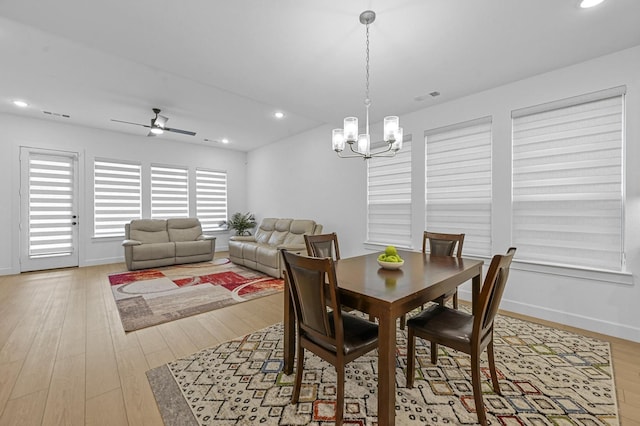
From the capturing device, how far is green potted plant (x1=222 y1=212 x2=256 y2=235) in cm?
721

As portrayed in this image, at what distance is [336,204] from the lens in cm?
521

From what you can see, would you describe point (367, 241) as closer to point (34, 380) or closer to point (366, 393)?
point (366, 393)

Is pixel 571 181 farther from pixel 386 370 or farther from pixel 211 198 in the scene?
pixel 211 198

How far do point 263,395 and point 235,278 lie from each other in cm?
302

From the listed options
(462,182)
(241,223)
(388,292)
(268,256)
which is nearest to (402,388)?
(388,292)

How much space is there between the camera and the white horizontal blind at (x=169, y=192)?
6383 mm

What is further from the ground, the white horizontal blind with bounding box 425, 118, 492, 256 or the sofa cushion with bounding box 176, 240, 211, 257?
the white horizontal blind with bounding box 425, 118, 492, 256

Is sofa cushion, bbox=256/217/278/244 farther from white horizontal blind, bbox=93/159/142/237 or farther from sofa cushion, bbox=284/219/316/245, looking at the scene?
white horizontal blind, bbox=93/159/142/237

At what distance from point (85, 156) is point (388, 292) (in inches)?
267

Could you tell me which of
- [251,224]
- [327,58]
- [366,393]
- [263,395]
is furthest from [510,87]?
[251,224]

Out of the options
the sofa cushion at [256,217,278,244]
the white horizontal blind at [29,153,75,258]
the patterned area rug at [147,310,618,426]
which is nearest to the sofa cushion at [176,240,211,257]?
the sofa cushion at [256,217,278,244]

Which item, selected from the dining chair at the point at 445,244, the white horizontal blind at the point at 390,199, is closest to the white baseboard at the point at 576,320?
the dining chair at the point at 445,244

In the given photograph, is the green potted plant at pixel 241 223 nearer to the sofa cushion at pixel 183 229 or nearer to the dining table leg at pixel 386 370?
the sofa cushion at pixel 183 229

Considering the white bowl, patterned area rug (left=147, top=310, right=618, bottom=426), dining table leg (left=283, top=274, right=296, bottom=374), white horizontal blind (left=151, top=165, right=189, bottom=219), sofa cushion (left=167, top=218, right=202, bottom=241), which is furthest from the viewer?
white horizontal blind (left=151, top=165, right=189, bottom=219)
